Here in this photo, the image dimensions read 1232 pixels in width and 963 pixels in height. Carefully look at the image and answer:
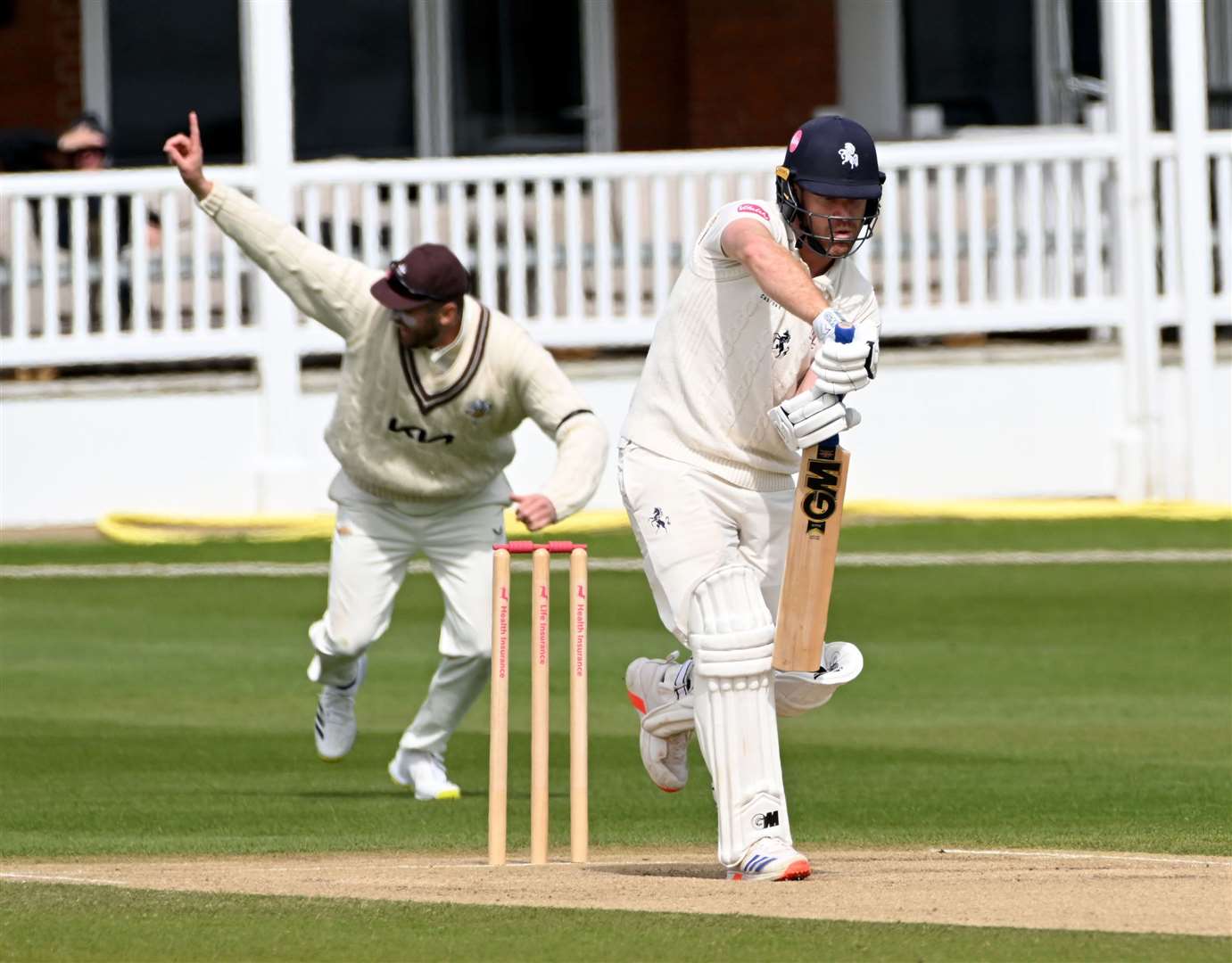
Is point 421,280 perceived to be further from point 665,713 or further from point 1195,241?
point 1195,241

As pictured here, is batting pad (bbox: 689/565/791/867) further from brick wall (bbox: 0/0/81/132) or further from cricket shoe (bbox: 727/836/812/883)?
brick wall (bbox: 0/0/81/132)

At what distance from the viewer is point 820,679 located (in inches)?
279

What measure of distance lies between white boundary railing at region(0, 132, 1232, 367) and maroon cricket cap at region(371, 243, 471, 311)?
23.3 ft

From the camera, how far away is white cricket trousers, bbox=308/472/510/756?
9438mm

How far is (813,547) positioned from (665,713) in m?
0.87

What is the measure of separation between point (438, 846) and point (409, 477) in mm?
1614

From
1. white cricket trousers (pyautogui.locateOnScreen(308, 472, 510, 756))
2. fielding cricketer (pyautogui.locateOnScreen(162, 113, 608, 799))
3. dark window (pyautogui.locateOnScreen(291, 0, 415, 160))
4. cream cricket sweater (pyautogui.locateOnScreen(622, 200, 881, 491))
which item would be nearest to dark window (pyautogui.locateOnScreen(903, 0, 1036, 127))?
dark window (pyautogui.locateOnScreen(291, 0, 415, 160))

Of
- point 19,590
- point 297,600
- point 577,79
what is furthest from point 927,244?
point 19,590

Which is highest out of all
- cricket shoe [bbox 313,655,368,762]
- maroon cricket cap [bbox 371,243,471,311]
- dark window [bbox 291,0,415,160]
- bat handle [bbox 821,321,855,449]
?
dark window [bbox 291,0,415,160]

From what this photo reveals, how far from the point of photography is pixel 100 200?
16.6 meters

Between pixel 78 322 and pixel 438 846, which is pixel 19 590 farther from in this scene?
pixel 438 846

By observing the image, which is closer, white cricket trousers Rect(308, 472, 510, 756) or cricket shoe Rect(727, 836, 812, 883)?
cricket shoe Rect(727, 836, 812, 883)

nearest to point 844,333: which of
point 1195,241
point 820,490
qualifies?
point 820,490

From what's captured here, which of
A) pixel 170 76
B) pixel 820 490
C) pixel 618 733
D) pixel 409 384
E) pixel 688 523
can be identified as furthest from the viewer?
pixel 170 76
